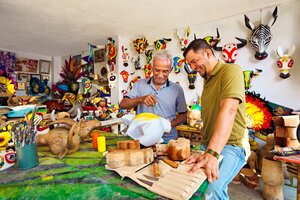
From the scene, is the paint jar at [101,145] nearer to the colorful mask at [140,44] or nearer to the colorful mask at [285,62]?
the colorful mask at [285,62]

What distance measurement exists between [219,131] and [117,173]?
1.87 ft

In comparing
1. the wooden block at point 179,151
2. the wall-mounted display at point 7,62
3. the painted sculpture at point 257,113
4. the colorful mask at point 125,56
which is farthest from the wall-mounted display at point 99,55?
the wooden block at point 179,151

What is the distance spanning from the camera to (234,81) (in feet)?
3.58

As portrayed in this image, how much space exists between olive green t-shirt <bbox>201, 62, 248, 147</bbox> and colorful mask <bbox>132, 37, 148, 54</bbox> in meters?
3.24

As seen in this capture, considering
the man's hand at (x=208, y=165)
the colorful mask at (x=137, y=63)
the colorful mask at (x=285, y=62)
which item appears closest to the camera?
the man's hand at (x=208, y=165)

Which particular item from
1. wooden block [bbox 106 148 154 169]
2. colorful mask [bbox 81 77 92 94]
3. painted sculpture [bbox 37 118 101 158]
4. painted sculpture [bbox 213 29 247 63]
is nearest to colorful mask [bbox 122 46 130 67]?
colorful mask [bbox 81 77 92 94]

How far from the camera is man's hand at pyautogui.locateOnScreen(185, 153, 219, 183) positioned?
80 cm

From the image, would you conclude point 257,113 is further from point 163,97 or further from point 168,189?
point 168,189

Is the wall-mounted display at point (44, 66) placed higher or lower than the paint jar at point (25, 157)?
higher

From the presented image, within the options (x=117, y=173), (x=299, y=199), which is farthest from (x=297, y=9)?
(x=117, y=173)

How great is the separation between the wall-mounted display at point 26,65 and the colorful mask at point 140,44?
4179 mm

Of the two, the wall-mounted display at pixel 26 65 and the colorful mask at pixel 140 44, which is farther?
the wall-mounted display at pixel 26 65

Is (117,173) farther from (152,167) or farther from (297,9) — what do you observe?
(297,9)

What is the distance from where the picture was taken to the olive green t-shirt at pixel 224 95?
3.56ft
